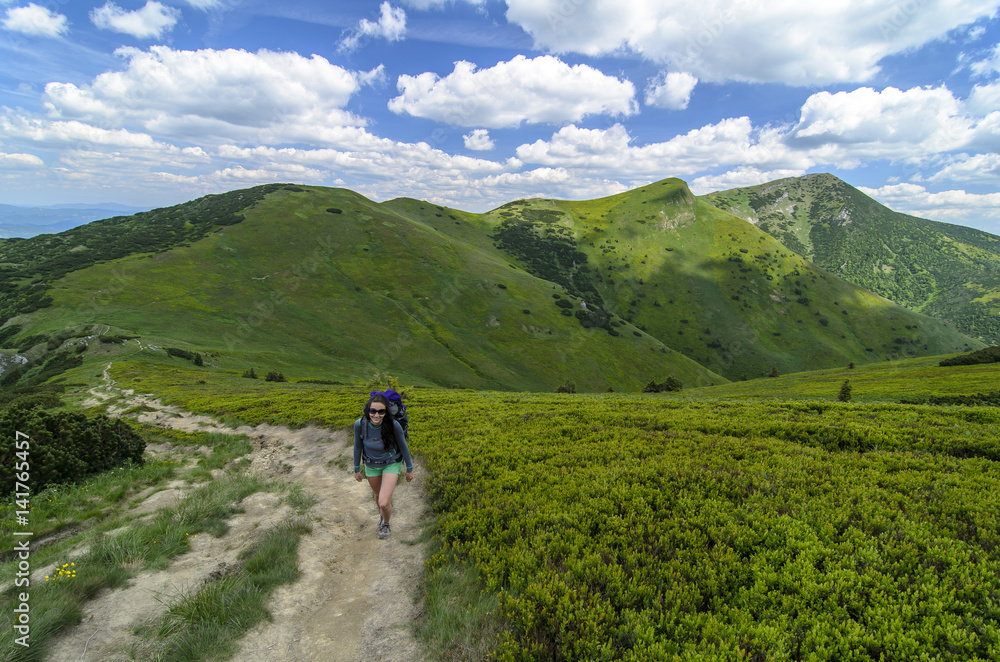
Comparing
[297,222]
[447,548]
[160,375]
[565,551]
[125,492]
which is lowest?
[160,375]

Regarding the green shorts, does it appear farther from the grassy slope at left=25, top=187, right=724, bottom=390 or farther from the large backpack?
the grassy slope at left=25, top=187, right=724, bottom=390

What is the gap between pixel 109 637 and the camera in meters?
6.55

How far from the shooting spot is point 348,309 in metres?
118

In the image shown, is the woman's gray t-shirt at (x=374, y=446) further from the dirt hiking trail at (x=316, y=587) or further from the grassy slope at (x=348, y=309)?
the grassy slope at (x=348, y=309)

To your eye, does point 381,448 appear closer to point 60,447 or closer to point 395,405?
point 395,405

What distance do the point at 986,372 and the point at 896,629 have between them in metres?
59.2

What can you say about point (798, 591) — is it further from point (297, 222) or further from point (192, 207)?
point (192, 207)

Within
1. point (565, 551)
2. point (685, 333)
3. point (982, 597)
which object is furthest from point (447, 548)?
point (685, 333)

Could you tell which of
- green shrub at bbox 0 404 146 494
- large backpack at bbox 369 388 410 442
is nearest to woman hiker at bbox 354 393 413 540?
large backpack at bbox 369 388 410 442

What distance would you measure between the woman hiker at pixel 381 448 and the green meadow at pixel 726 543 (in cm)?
190

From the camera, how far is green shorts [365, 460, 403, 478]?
10.7 meters

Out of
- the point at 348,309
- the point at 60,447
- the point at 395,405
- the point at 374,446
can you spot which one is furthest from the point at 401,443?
the point at 348,309

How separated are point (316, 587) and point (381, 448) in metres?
3.34

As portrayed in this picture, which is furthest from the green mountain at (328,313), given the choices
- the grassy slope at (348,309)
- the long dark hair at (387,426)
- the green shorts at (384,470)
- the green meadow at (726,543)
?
the green meadow at (726,543)
